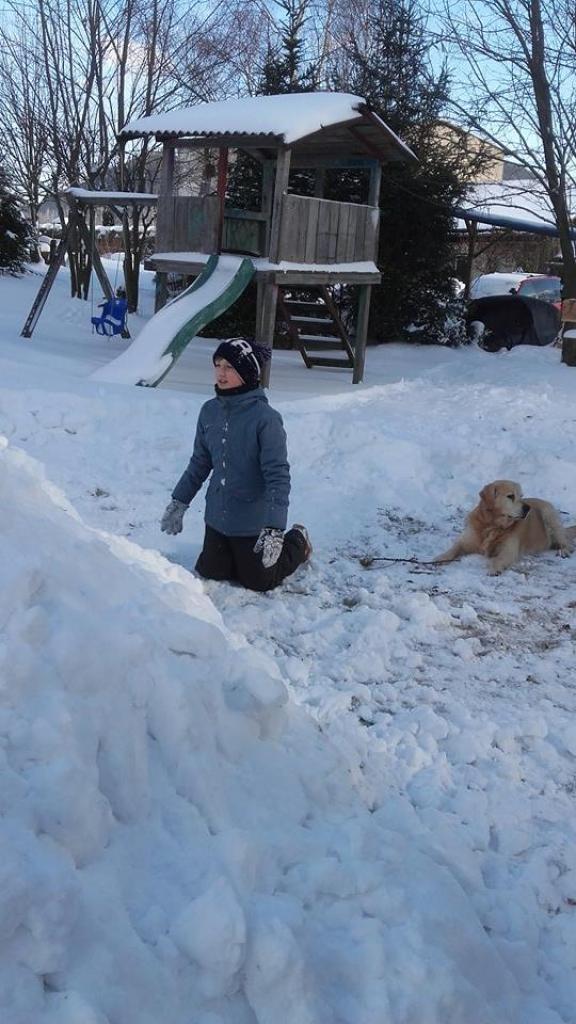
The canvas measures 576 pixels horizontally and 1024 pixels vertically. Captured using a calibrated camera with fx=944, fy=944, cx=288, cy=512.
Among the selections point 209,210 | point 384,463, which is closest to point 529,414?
point 384,463

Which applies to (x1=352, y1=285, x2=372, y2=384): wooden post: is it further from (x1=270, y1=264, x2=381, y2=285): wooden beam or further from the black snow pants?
the black snow pants

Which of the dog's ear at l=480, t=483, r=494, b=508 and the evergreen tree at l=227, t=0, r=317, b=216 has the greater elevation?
the evergreen tree at l=227, t=0, r=317, b=216

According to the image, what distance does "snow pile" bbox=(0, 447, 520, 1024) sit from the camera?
6.99 feet

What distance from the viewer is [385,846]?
2953 millimetres

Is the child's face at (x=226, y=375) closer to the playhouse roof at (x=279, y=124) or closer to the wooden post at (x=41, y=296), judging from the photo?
the playhouse roof at (x=279, y=124)

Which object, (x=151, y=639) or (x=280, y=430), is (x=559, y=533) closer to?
(x=280, y=430)

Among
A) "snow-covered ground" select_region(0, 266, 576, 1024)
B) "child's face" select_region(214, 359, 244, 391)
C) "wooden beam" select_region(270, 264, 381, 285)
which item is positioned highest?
"wooden beam" select_region(270, 264, 381, 285)

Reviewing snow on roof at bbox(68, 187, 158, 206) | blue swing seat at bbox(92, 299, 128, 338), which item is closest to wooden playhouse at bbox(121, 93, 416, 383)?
snow on roof at bbox(68, 187, 158, 206)

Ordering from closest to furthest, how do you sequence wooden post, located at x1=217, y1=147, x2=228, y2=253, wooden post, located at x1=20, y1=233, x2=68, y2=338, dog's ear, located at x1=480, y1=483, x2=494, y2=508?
dog's ear, located at x1=480, y1=483, x2=494, y2=508
wooden post, located at x1=217, y1=147, x2=228, y2=253
wooden post, located at x1=20, y1=233, x2=68, y2=338

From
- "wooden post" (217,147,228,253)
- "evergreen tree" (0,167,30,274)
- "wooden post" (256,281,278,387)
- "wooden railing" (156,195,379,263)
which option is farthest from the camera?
"evergreen tree" (0,167,30,274)

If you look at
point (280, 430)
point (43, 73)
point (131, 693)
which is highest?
point (43, 73)

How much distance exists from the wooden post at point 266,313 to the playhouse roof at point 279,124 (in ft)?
5.41

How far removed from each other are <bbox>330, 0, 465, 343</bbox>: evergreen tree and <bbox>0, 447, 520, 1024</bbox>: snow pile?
574 inches

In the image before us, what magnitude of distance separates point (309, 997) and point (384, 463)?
241 inches
